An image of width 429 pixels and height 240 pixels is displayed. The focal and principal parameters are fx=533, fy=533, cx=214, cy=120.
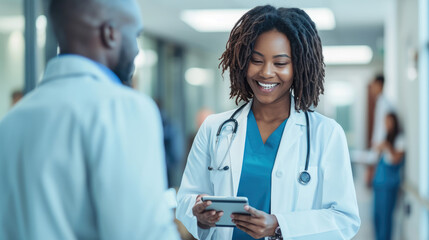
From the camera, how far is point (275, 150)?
5.00 ft

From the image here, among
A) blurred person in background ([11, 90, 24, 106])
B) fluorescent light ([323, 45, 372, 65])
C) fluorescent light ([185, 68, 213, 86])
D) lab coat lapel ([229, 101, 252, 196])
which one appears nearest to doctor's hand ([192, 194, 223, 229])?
lab coat lapel ([229, 101, 252, 196])

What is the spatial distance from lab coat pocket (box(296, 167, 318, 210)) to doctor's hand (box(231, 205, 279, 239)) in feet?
0.31

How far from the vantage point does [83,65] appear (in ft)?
3.00

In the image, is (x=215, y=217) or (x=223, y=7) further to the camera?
(x=223, y=7)

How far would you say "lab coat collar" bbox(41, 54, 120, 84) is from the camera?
36.0 inches

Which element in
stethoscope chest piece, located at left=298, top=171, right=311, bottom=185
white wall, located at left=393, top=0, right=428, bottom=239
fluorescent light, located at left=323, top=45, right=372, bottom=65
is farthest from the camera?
fluorescent light, located at left=323, top=45, right=372, bottom=65

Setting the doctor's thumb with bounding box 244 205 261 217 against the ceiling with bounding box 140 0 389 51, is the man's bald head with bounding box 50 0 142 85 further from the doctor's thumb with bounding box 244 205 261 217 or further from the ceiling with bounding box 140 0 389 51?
the ceiling with bounding box 140 0 389 51

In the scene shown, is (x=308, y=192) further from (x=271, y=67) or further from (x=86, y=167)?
(x=86, y=167)

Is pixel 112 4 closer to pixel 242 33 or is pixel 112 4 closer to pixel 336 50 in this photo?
pixel 242 33

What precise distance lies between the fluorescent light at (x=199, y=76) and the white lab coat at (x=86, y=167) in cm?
927

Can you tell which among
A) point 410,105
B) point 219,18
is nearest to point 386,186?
point 410,105

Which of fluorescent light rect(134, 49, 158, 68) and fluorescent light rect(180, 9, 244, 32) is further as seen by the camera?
fluorescent light rect(134, 49, 158, 68)

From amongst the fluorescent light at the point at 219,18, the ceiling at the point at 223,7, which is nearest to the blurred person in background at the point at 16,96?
the ceiling at the point at 223,7

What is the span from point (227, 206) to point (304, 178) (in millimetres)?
233
